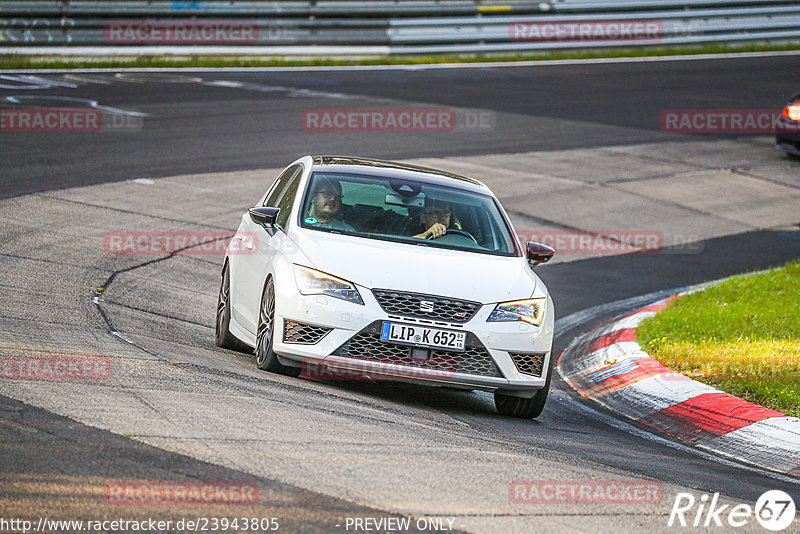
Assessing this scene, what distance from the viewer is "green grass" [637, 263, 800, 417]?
894 centimetres

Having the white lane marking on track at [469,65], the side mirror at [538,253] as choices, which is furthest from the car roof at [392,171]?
the white lane marking on track at [469,65]

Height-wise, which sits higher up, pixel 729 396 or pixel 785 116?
pixel 785 116

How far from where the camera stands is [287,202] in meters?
9.18

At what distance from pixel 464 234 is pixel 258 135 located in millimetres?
11065

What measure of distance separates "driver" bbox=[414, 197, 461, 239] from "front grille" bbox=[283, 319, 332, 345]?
4.18ft

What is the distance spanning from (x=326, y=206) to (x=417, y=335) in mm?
1601

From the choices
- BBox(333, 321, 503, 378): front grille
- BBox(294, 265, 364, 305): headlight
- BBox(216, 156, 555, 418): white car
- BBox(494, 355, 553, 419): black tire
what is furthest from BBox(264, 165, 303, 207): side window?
BBox(494, 355, 553, 419): black tire

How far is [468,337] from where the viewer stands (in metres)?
7.75

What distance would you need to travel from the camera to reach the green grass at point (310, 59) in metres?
25.0

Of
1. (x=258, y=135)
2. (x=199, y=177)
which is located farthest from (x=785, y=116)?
(x=199, y=177)

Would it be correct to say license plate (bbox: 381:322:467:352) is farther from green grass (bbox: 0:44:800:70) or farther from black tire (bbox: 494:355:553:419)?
green grass (bbox: 0:44:800:70)

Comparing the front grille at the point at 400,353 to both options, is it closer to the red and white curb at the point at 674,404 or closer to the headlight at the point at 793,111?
the red and white curb at the point at 674,404

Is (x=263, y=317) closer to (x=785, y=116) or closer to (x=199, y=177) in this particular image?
(x=199, y=177)

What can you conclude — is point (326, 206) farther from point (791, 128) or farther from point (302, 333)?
point (791, 128)
